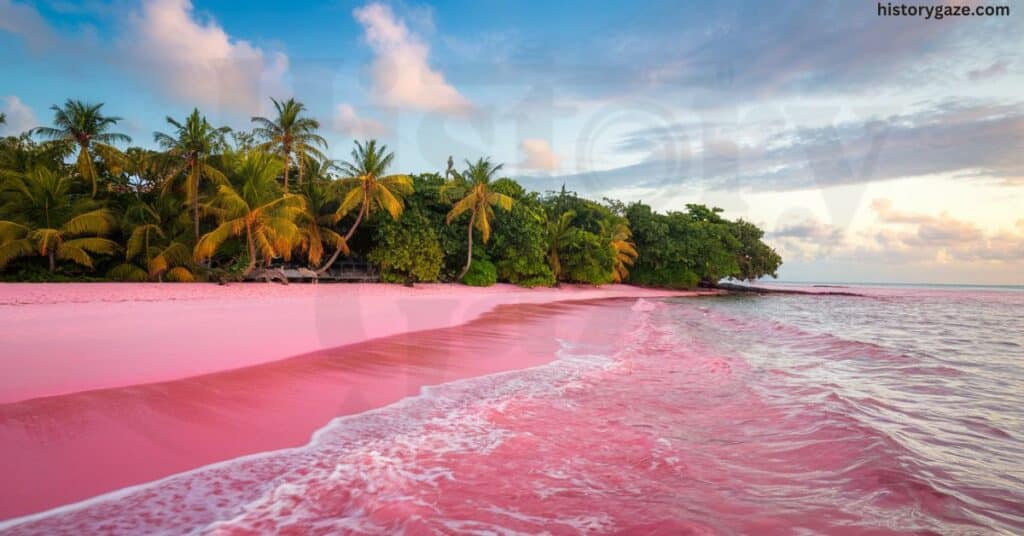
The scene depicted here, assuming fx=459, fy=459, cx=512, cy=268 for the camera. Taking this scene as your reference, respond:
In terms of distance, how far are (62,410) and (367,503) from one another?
368 cm

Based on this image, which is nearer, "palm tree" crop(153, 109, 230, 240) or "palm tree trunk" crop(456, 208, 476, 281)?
"palm tree" crop(153, 109, 230, 240)

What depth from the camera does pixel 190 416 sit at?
4180mm

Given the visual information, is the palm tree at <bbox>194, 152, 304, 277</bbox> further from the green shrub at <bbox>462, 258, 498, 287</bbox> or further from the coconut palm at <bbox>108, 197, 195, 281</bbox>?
the green shrub at <bbox>462, 258, 498, 287</bbox>

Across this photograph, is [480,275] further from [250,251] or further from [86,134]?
[86,134]

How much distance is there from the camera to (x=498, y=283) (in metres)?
32.1

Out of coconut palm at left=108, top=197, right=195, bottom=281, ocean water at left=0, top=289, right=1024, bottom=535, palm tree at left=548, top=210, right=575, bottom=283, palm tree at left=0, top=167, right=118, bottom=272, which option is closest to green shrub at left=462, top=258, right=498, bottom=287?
palm tree at left=548, top=210, right=575, bottom=283

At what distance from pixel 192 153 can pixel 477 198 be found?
14.3 metres

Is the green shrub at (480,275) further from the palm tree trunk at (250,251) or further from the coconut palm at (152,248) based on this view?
the coconut palm at (152,248)

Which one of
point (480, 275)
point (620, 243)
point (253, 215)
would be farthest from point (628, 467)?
point (620, 243)

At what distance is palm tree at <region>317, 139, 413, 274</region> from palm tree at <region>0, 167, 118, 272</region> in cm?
895

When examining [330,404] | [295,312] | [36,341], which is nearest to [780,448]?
[330,404]

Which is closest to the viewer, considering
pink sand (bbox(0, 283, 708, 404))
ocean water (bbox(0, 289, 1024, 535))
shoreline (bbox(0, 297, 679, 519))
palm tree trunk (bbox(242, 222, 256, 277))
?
ocean water (bbox(0, 289, 1024, 535))

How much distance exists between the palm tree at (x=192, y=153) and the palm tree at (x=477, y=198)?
11.9m

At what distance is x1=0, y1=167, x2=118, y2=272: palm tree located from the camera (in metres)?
16.5
